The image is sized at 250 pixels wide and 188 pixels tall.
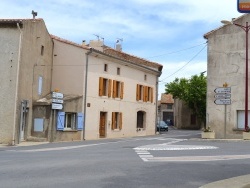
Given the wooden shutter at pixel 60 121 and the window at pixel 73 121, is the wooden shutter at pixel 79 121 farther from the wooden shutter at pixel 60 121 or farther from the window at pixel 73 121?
the wooden shutter at pixel 60 121

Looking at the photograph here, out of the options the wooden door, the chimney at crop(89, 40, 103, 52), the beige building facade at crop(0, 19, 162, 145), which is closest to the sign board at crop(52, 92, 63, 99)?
the beige building facade at crop(0, 19, 162, 145)

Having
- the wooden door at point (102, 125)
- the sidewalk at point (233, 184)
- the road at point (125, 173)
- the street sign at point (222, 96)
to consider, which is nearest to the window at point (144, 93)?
the wooden door at point (102, 125)

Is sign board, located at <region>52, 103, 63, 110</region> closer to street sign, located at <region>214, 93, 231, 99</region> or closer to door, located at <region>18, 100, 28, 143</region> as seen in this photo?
door, located at <region>18, 100, 28, 143</region>

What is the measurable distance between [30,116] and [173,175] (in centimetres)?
1921

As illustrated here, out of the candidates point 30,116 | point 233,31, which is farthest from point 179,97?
point 30,116

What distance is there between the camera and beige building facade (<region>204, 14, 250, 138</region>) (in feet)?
95.2

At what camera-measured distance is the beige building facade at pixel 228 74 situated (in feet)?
95.2

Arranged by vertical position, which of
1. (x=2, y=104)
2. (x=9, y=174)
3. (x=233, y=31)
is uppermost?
(x=233, y=31)

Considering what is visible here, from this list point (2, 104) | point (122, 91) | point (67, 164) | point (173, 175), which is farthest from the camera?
point (122, 91)

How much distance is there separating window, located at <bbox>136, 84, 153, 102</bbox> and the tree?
20533mm

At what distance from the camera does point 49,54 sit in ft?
101

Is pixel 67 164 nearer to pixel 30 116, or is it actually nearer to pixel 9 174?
pixel 9 174

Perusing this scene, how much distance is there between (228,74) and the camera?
29.6 meters

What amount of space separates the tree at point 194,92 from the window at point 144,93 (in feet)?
67.4
